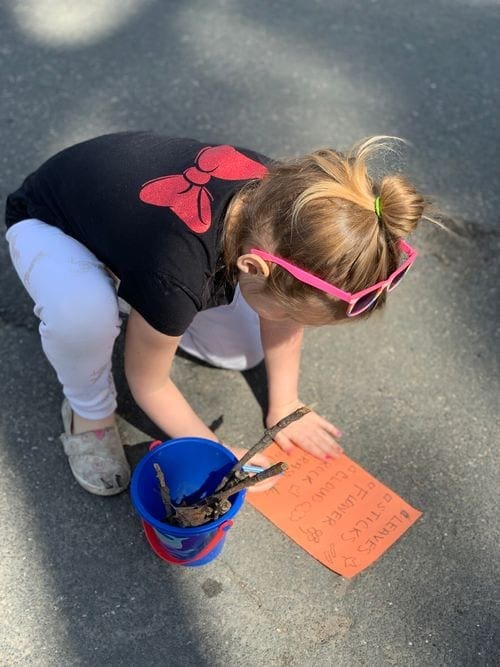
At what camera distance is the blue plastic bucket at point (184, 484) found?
47.3 inches

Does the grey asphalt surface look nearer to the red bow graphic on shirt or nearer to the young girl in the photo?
the young girl

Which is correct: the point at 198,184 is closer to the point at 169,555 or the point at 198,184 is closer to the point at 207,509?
the point at 207,509

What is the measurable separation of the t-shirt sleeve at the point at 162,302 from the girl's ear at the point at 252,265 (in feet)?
0.33

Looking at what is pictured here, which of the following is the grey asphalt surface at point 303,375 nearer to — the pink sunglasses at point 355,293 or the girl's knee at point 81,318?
the girl's knee at point 81,318

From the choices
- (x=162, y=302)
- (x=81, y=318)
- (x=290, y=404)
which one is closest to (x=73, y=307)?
(x=81, y=318)

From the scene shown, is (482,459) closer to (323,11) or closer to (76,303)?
(76,303)

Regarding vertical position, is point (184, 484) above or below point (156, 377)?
below

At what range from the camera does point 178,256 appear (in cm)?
116

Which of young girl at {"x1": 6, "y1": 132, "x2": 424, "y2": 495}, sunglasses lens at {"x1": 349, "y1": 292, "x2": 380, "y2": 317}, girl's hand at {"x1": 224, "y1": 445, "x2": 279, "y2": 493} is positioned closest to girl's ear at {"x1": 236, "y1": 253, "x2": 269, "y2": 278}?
young girl at {"x1": 6, "y1": 132, "x2": 424, "y2": 495}

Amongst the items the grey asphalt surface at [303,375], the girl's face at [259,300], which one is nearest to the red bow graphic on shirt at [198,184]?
the girl's face at [259,300]

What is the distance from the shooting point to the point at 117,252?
1233 mm

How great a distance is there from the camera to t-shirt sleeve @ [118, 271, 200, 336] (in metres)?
1.16

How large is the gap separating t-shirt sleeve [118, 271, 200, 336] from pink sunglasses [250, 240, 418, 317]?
0.45 ft

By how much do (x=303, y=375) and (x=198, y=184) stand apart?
57 cm
